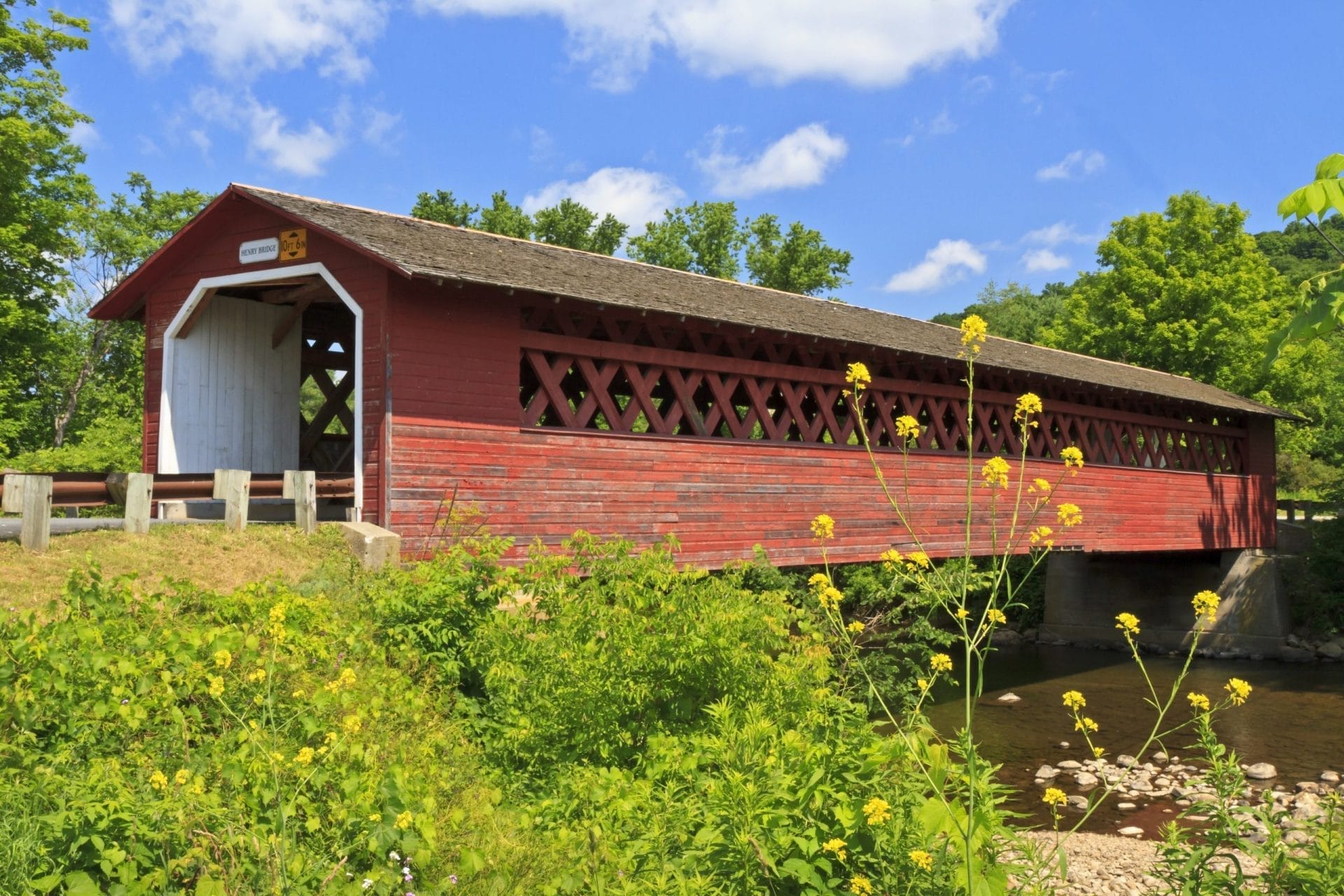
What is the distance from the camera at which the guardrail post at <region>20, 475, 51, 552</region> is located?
25.2 ft

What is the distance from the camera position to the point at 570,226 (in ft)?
110

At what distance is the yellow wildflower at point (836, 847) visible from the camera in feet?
10.6

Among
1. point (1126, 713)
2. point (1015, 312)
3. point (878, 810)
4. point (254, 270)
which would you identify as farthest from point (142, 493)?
point (1015, 312)

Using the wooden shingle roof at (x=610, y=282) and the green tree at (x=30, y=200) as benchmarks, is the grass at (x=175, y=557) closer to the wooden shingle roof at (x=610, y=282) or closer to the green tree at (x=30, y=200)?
the wooden shingle roof at (x=610, y=282)

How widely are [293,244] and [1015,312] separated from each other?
4854 centimetres

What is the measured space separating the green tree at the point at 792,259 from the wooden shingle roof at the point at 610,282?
59.5 feet

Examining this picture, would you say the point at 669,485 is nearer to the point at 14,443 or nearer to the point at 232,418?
the point at 232,418

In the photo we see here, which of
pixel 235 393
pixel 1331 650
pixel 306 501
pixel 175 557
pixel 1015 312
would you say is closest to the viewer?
pixel 175 557

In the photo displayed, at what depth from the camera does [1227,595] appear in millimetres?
22594

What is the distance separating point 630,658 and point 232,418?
8267 millimetres

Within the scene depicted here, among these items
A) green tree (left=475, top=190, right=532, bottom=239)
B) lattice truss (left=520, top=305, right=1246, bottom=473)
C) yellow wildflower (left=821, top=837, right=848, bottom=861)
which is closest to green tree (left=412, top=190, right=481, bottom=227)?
green tree (left=475, top=190, right=532, bottom=239)

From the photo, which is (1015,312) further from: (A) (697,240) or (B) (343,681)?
(B) (343,681)

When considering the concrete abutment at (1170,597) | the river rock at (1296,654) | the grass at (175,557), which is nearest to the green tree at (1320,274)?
the grass at (175,557)

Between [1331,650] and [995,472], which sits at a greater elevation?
[995,472]
